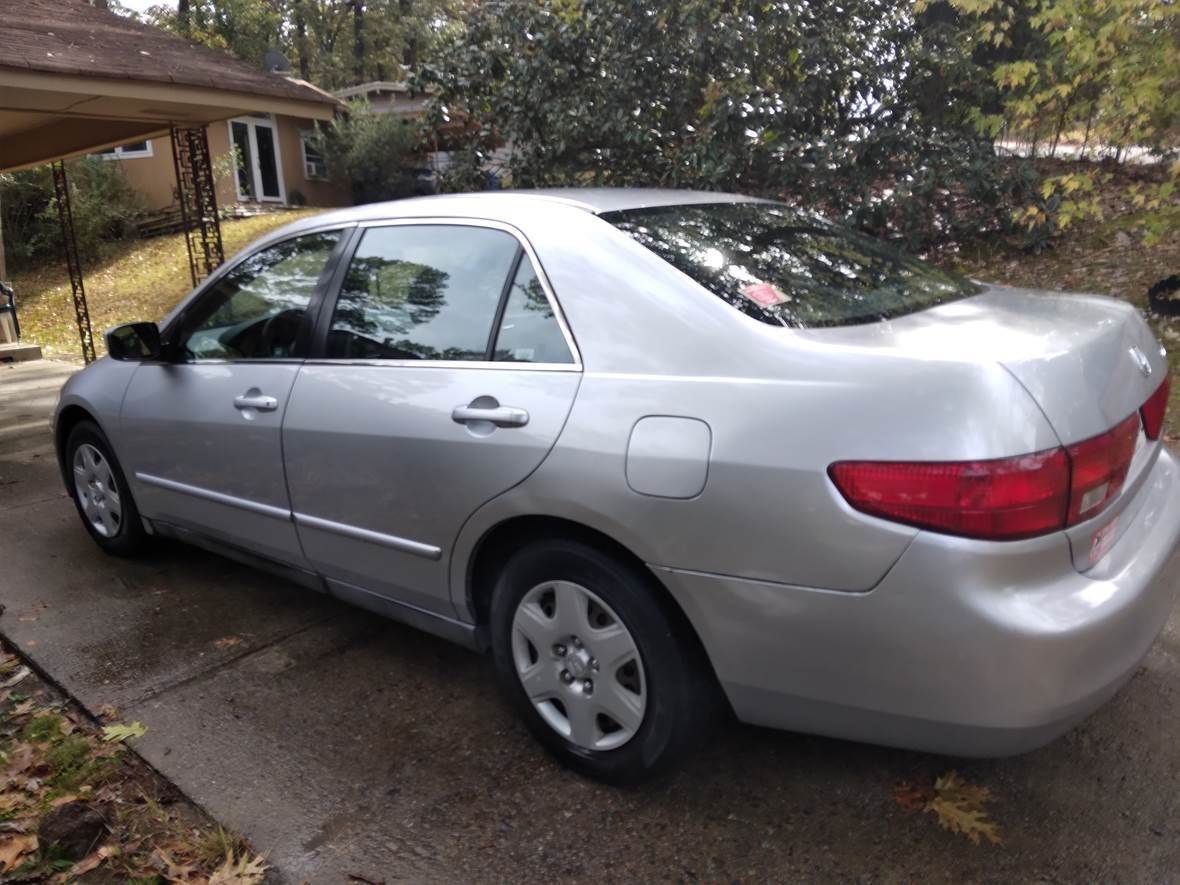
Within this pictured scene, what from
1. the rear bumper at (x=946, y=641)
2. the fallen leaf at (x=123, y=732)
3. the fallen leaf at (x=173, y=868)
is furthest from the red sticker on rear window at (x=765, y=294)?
the fallen leaf at (x=123, y=732)

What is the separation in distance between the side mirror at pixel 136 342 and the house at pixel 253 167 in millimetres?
17741

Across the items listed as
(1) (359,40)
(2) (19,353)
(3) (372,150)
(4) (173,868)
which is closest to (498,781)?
(4) (173,868)

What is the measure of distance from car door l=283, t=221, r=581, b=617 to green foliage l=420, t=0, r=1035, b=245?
516cm

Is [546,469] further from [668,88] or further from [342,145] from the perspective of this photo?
[342,145]

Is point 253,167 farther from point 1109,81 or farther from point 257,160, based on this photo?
point 1109,81

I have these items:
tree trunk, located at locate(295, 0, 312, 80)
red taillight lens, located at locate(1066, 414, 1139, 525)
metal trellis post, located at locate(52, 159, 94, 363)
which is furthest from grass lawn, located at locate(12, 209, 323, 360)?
tree trunk, located at locate(295, 0, 312, 80)

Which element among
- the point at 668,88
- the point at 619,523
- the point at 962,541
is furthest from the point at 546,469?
the point at 668,88

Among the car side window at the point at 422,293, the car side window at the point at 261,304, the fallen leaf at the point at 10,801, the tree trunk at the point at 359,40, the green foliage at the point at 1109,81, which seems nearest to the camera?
the fallen leaf at the point at 10,801

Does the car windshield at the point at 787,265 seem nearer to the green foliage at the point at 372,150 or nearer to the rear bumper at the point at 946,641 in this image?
the rear bumper at the point at 946,641

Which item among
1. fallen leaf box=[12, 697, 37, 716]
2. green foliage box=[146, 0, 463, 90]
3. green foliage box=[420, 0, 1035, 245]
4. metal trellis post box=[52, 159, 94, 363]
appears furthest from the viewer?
green foliage box=[146, 0, 463, 90]

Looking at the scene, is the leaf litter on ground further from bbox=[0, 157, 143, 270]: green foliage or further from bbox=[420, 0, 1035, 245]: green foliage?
bbox=[0, 157, 143, 270]: green foliage

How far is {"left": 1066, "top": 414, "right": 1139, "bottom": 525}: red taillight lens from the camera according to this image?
207 centimetres

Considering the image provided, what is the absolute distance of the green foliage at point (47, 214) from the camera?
60.6 feet

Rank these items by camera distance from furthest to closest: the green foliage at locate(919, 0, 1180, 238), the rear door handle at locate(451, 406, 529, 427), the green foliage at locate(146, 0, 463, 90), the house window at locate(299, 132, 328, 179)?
the green foliage at locate(146, 0, 463, 90)
the house window at locate(299, 132, 328, 179)
the green foliage at locate(919, 0, 1180, 238)
the rear door handle at locate(451, 406, 529, 427)
